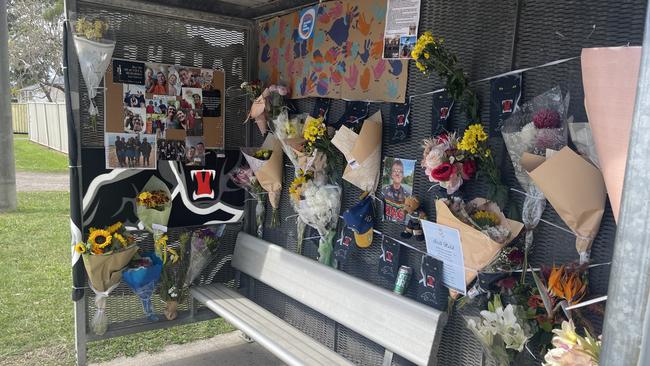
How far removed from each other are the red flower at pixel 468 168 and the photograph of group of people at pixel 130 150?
2.42 meters

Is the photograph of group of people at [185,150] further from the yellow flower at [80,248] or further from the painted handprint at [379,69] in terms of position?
the painted handprint at [379,69]

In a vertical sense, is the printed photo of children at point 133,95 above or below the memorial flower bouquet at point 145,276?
above


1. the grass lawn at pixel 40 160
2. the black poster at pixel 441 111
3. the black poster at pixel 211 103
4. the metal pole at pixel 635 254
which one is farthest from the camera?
the grass lawn at pixel 40 160

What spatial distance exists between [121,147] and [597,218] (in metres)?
3.07

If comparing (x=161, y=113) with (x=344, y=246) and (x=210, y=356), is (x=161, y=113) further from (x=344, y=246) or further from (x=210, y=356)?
(x=210, y=356)

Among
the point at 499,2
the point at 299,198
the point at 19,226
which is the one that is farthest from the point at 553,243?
the point at 19,226

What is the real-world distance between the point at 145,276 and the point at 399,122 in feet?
7.09

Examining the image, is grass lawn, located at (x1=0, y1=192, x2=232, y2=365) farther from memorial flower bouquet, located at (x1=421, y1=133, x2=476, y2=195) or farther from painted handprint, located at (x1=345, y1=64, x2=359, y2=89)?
memorial flower bouquet, located at (x1=421, y1=133, x2=476, y2=195)

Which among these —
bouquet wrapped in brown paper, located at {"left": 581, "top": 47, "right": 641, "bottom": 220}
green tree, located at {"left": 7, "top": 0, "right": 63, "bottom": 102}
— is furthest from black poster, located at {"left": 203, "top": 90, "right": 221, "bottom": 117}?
green tree, located at {"left": 7, "top": 0, "right": 63, "bottom": 102}

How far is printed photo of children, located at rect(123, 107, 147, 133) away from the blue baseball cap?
1731 millimetres

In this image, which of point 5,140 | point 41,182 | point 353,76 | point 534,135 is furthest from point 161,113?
point 41,182

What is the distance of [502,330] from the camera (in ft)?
6.71

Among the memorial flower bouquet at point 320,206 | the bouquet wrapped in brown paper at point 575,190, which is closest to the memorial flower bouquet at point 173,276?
the memorial flower bouquet at point 320,206

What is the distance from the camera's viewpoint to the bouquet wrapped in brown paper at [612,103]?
1.55 m
